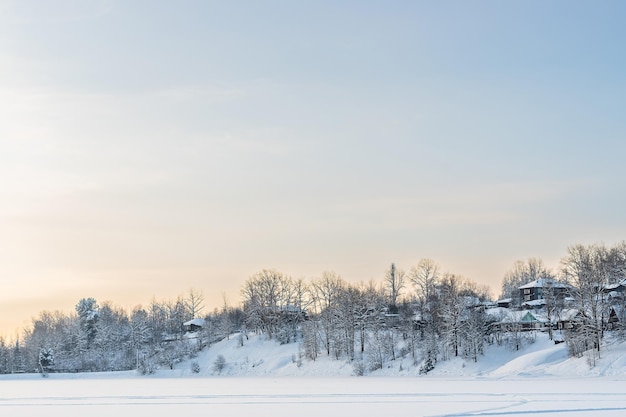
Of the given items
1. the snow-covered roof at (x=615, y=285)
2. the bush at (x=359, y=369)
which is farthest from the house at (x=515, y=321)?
the bush at (x=359, y=369)

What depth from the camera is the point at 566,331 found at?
7931 cm

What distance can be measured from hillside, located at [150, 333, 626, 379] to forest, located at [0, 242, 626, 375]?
4.74ft

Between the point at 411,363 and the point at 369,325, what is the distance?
44.8 feet

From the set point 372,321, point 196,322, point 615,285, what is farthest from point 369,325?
point 196,322

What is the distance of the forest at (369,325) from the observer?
83812mm

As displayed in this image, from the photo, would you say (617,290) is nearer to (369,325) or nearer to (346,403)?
(369,325)

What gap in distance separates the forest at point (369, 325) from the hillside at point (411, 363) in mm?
1446

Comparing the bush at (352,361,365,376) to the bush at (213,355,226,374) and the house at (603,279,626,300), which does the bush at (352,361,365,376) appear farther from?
the house at (603,279,626,300)

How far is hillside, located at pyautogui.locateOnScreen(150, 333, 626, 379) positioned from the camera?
7256cm

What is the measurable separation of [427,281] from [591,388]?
7854 cm

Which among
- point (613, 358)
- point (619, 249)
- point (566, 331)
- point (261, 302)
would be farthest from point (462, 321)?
point (261, 302)

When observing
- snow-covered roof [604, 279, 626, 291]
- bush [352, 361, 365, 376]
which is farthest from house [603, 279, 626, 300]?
bush [352, 361, 365, 376]

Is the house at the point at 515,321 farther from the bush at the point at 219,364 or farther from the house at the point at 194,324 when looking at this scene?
the house at the point at 194,324

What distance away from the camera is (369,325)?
10288 cm
